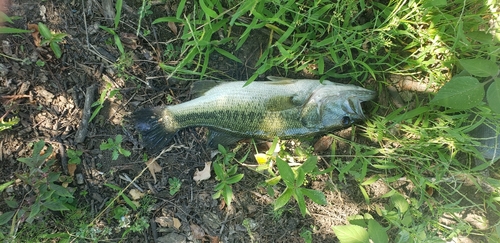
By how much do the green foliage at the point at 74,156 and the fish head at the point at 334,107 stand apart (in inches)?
87.0

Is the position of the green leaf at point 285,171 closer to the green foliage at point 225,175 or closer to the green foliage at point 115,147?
the green foliage at point 225,175

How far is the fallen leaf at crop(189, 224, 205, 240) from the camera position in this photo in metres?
3.50

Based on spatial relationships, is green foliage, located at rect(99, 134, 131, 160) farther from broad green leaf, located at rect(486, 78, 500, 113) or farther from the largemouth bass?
broad green leaf, located at rect(486, 78, 500, 113)

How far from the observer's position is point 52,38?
3.13m

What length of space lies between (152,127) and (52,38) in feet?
3.97

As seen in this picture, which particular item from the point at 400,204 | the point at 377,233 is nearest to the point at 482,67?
the point at 400,204

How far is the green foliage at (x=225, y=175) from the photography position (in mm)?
3123

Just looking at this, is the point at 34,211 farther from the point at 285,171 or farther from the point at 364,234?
the point at 364,234

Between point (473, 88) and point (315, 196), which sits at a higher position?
point (473, 88)

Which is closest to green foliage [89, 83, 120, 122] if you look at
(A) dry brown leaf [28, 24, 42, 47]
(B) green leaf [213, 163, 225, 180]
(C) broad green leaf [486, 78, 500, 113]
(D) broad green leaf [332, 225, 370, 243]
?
(A) dry brown leaf [28, 24, 42, 47]

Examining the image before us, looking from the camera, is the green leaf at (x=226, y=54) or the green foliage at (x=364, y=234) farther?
the green leaf at (x=226, y=54)

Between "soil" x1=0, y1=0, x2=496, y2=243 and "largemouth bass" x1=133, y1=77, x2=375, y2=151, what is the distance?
11.5 inches

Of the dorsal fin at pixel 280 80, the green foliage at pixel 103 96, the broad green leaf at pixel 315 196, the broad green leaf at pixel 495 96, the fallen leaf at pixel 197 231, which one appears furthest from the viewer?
the fallen leaf at pixel 197 231

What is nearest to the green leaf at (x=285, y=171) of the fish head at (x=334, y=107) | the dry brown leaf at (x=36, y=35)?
the fish head at (x=334, y=107)
